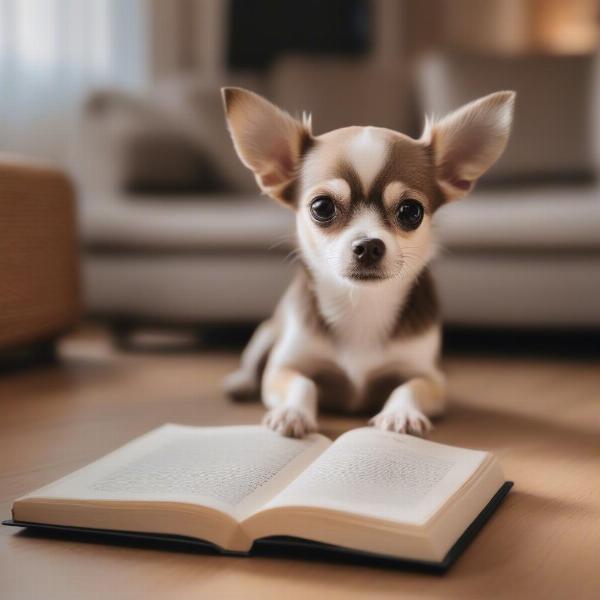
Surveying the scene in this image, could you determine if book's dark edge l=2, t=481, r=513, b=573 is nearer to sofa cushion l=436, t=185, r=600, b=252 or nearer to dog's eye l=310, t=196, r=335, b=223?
dog's eye l=310, t=196, r=335, b=223

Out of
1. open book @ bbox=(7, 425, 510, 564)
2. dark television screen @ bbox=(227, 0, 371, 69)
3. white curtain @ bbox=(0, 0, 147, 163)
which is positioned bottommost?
open book @ bbox=(7, 425, 510, 564)

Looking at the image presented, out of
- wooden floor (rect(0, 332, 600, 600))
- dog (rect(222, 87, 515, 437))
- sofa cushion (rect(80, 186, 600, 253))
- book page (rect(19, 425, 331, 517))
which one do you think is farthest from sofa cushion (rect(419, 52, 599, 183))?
book page (rect(19, 425, 331, 517))

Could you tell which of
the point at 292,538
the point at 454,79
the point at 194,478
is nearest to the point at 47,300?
the point at 194,478

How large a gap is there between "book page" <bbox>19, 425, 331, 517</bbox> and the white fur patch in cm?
44

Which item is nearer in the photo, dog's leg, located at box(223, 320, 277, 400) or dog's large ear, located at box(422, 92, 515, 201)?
dog's large ear, located at box(422, 92, 515, 201)

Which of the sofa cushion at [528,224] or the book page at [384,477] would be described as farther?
the sofa cushion at [528,224]

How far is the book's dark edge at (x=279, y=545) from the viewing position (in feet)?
2.94

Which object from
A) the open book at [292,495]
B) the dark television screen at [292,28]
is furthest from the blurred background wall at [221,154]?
the open book at [292,495]

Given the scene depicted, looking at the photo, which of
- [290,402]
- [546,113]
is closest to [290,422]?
[290,402]

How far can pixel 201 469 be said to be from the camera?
1101 mm

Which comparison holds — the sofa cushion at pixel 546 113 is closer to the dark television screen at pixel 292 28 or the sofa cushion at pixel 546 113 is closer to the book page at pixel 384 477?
the dark television screen at pixel 292 28

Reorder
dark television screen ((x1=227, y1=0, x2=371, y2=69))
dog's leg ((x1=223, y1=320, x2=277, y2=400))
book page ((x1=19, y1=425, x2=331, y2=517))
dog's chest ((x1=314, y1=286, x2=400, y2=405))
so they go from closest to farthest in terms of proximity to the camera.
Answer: book page ((x1=19, y1=425, x2=331, y2=517)) → dog's chest ((x1=314, y1=286, x2=400, y2=405)) → dog's leg ((x1=223, y1=320, x2=277, y2=400)) → dark television screen ((x1=227, y1=0, x2=371, y2=69))

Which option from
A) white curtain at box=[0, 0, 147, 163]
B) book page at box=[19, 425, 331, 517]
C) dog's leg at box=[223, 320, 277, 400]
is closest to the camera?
book page at box=[19, 425, 331, 517]

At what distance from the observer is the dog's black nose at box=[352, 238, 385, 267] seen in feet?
4.12
